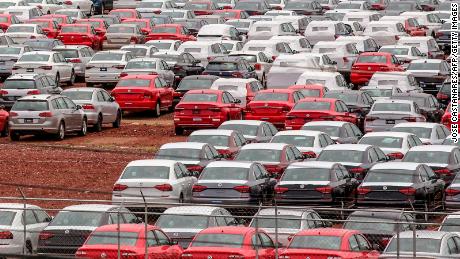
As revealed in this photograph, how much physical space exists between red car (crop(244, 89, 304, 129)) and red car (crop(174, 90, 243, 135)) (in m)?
0.71

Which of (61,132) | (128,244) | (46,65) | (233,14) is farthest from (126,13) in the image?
(128,244)

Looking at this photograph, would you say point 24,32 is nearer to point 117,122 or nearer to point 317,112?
point 117,122

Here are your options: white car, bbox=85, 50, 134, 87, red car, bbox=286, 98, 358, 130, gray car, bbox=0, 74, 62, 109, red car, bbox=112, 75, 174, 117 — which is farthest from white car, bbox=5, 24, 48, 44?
red car, bbox=286, 98, 358, 130

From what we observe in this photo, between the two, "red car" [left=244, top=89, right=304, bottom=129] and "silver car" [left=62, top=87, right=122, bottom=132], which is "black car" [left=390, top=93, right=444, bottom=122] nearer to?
"red car" [left=244, top=89, right=304, bottom=129]

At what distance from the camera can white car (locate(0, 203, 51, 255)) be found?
3083 centimetres

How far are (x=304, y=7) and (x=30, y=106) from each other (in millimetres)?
35781

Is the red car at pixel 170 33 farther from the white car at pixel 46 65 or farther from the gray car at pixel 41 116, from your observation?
the gray car at pixel 41 116

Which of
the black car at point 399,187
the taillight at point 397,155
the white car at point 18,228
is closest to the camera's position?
the white car at point 18,228

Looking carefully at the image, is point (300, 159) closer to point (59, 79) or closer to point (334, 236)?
point (334, 236)

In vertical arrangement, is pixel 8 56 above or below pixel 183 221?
below

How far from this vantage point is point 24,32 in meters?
68.1

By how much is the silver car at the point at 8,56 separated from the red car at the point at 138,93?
322 inches

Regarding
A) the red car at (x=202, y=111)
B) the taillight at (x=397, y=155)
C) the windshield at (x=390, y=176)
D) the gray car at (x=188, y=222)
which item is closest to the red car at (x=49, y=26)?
the red car at (x=202, y=111)

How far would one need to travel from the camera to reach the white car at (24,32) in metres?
67.6
